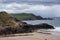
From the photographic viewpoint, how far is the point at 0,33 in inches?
1075

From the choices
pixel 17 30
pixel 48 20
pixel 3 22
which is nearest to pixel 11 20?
pixel 3 22

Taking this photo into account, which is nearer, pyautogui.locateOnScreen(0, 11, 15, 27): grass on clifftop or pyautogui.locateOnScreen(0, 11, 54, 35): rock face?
pyautogui.locateOnScreen(0, 11, 54, 35): rock face

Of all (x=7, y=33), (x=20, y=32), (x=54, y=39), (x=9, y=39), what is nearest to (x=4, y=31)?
(x=7, y=33)

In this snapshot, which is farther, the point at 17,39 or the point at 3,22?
the point at 3,22

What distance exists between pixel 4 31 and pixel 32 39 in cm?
589

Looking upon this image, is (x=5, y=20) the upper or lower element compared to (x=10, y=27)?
upper

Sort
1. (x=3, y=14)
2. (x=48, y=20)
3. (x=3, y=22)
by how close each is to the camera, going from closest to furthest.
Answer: (x=3, y=22), (x=3, y=14), (x=48, y=20)

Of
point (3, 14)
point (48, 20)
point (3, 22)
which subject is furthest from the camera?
point (48, 20)

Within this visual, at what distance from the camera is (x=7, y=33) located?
27.9m

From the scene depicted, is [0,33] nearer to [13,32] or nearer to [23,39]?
[13,32]

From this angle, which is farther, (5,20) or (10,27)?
(5,20)

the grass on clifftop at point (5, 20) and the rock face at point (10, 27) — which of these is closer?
the rock face at point (10, 27)

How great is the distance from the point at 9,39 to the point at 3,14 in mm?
13364

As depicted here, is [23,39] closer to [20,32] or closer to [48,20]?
[20,32]
